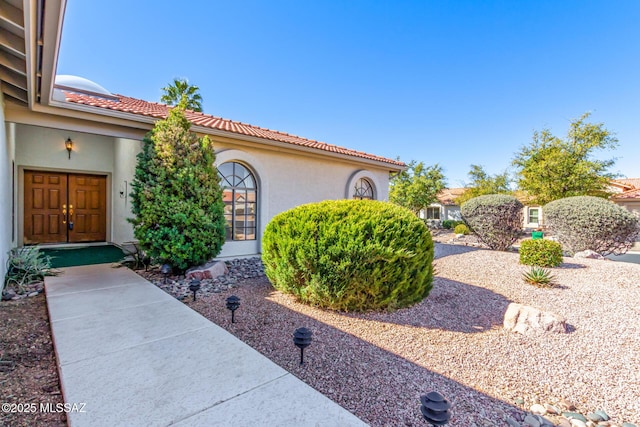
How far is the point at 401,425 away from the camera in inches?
89.0

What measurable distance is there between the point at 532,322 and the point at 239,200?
7.48 metres

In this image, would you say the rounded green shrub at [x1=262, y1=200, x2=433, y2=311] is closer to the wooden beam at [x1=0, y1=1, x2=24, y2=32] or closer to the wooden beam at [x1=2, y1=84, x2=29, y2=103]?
the wooden beam at [x1=0, y1=1, x2=24, y2=32]

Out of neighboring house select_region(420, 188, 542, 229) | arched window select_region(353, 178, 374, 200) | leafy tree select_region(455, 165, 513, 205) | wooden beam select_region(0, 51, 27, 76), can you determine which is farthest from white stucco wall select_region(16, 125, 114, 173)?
neighboring house select_region(420, 188, 542, 229)

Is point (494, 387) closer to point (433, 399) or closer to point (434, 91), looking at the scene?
point (433, 399)

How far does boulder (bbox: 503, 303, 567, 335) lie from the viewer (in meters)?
4.27

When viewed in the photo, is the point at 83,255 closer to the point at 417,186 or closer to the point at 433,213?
the point at 417,186

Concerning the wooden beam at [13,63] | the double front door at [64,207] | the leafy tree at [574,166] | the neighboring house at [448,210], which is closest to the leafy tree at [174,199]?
the wooden beam at [13,63]

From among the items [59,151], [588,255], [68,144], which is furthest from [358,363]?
[59,151]

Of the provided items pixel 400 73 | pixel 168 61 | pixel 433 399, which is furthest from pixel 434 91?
pixel 433 399

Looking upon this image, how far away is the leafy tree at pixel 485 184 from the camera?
1021 inches

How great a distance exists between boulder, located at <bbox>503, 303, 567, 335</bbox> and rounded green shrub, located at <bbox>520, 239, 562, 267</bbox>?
3698 mm

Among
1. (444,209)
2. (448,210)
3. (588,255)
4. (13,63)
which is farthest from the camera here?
(444,209)

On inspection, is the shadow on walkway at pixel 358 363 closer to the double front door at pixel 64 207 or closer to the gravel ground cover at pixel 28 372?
the gravel ground cover at pixel 28 372

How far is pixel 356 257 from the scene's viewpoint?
439 centimetres
